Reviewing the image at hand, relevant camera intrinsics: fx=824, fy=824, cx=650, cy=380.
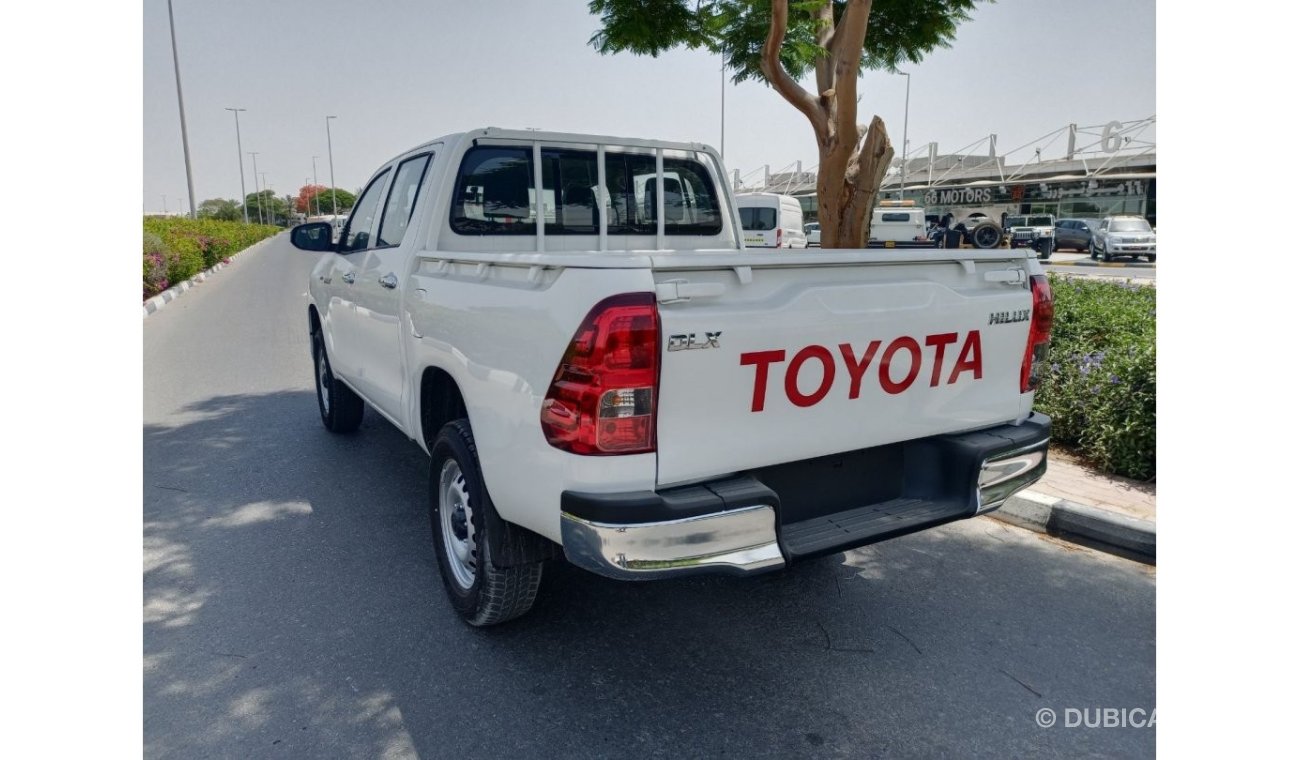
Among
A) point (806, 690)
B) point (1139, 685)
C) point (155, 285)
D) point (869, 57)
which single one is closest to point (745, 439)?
point (806, 690)

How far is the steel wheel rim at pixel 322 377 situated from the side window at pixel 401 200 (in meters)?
1.92

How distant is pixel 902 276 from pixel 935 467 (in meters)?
0.76

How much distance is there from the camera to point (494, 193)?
167 inches

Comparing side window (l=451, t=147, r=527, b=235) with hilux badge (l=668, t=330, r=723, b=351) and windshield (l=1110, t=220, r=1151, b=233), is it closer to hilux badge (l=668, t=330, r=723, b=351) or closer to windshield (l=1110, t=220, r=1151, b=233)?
hilux badge (l=668, t=330, r=723, b=351)

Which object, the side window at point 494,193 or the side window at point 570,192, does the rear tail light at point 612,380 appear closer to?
the side window at point 494,193

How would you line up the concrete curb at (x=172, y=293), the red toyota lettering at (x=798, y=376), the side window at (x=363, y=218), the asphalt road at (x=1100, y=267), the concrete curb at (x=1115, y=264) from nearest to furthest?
the red toyota lettering at (x=798, y=376)
the side window at (x=363, y=218)
the concrete curb at (x=172, y=293)
the asphalt road at (x=1100, y=267)
the concrete curb at (x=1115, y=264)

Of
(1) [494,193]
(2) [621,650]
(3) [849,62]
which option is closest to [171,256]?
(3) [849,62]

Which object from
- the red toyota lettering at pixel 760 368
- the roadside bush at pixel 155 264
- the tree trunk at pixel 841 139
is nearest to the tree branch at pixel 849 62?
the tree trunk at pixel 841 139

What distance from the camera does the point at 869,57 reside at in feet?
29.1

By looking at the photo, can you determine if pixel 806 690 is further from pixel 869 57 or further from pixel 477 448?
pixel 869 57

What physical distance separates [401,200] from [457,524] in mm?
2016

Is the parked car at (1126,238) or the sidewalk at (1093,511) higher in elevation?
the parked car at (1126,238)

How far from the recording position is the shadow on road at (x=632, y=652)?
2717 mm

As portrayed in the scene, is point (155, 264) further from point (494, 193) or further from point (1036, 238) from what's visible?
point (1036, 238)
